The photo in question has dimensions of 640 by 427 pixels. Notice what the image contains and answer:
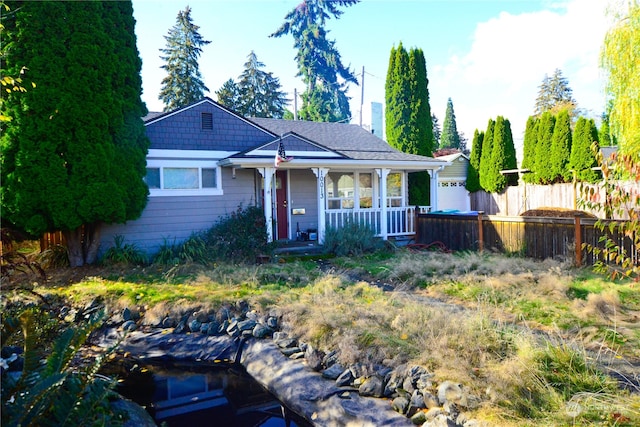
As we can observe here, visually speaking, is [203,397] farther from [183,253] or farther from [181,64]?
[181,64]

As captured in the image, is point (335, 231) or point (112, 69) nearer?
point (112, 69)

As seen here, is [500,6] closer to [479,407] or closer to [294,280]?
[294,280]

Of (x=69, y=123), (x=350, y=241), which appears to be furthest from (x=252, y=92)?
(x=69, y=123)

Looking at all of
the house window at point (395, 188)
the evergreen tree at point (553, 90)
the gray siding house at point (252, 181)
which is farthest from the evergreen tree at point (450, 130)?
the house window at point (395, 188)

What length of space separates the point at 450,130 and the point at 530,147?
82.0ft

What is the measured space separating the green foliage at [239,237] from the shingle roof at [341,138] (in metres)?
3.92

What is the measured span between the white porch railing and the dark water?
6.87 metres

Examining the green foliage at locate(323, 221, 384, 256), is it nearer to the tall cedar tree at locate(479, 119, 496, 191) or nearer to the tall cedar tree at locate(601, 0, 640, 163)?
the tall cedar tree at locate(601, 0, 640, 163)

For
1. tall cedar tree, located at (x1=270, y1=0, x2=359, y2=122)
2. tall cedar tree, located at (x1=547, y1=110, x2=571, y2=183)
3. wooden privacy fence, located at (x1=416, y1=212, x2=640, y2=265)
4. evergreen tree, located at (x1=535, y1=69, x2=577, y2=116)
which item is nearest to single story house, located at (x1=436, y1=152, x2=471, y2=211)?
tall cedar tree, located at (x1=547, y1=110, x2=571, y2=183)

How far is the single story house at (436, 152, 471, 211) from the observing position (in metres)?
23.5

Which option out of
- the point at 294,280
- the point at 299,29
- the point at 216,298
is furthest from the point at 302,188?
the point at 299,29

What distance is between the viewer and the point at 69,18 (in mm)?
8547

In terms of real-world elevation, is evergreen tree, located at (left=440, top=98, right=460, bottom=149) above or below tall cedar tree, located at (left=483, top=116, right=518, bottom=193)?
above

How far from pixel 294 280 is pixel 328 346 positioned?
3059mm
